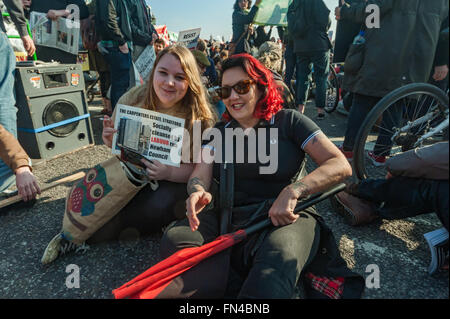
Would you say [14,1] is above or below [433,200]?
above

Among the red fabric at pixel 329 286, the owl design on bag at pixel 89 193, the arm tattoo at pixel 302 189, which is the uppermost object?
the arm tattoo at pixel 302 189

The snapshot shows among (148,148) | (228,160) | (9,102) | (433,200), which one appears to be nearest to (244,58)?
(228,160)

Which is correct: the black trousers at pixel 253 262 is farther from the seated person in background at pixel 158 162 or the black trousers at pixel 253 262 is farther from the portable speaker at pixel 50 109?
the portable speaker at pixel 50 109

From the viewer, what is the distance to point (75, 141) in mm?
3764

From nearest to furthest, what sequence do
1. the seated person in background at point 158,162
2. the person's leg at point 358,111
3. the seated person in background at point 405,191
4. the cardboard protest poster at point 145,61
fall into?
1. the seated person in background at point 405,191
2. the seated person in background at point 158,162
3. the person's leg at point 358,111
4. the cardboard protest poster at point 145,61

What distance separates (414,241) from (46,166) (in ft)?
12.4

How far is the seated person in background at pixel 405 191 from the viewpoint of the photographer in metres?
1.11

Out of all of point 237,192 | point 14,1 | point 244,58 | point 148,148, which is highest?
point 14,1

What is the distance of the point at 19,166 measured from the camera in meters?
1.89

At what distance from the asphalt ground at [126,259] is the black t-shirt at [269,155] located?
68 centimetres

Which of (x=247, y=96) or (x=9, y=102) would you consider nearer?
(x=247, y=96)

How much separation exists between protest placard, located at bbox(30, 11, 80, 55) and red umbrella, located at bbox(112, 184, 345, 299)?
12.6ft

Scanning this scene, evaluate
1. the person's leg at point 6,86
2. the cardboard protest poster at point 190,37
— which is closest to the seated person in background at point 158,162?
the person's leg at point 6,86
